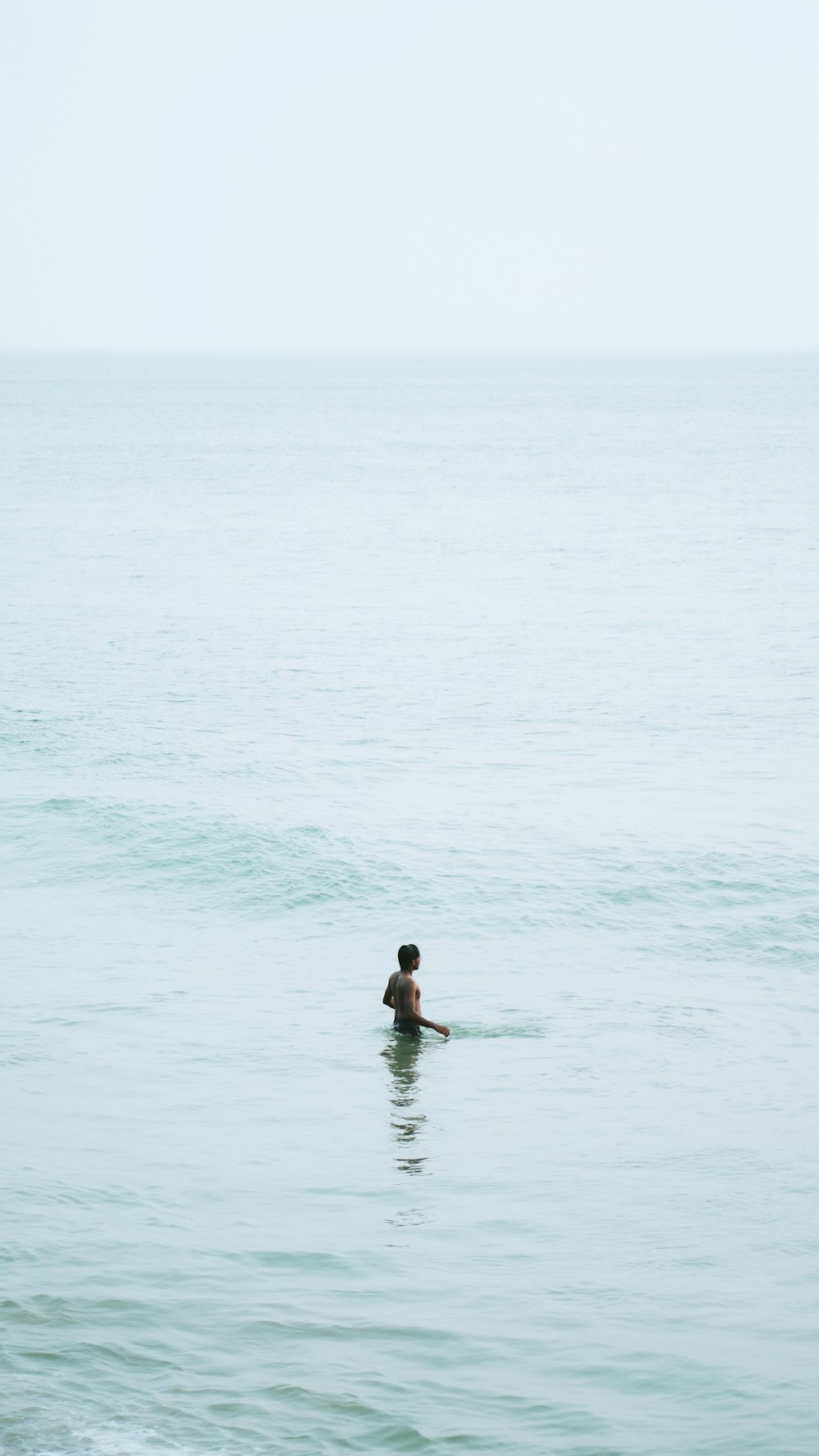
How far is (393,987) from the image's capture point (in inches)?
681

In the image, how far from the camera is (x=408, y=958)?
658 inches

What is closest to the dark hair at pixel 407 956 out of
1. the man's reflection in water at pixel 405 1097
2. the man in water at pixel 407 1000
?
the man in water at pixel 407 1000

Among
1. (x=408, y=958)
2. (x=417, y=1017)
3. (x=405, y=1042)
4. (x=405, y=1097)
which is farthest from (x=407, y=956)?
(x=405, y=1097)

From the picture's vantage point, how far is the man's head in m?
16.7

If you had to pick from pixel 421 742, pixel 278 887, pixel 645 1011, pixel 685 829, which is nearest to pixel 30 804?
pixel 278 887

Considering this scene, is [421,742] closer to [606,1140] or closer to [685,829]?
[685,829]

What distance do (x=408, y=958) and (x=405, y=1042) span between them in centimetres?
120

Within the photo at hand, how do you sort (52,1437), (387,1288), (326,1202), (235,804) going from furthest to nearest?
(235,804) → (326,1202) → (387,1288) → (52,1437)

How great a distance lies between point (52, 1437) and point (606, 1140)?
6.54 metres

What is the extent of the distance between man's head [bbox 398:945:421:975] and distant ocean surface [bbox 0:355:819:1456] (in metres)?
0.97

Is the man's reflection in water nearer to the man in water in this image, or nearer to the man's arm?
the man in water

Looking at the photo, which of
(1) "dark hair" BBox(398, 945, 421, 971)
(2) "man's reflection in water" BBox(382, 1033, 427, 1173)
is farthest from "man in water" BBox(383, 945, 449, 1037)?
(2) "man's reflection in water" BBox(382, 1033, 427, 1173)

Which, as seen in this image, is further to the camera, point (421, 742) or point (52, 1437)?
point (421, 742)

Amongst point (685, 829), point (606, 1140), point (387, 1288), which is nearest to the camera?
point (387, 1288)
